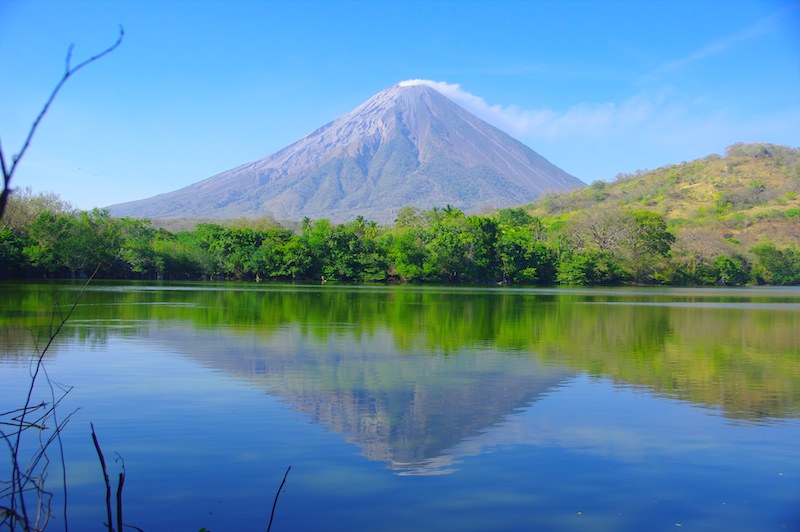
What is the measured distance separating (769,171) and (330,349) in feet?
438

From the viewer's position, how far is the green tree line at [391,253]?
53.6m

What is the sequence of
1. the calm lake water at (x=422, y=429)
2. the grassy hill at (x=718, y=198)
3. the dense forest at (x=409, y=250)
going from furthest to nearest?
the grassy hill at (x=718, y=198) → the dense forest at (x=409, y=250) → the calm lake water at (x=422, y=429)

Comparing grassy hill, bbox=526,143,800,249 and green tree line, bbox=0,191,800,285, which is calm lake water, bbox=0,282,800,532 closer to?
green tree line, bbox=0,191,800,285

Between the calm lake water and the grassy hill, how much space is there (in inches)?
2749

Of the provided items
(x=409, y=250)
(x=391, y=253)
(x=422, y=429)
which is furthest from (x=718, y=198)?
(x=422, y=429)

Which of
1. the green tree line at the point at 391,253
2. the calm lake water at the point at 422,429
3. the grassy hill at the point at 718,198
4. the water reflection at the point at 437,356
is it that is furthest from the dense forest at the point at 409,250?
the calm lake water at the point at 422,429

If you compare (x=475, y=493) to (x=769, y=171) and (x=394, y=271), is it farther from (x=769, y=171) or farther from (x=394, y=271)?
(x=769, y=171)

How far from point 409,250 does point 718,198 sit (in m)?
68.5

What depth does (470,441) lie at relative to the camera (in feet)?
24.4

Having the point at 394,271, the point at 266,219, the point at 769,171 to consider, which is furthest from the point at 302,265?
the point at 769,171

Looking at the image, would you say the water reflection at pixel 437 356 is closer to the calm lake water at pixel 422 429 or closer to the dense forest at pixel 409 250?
the calm lake water at pixel 422 429

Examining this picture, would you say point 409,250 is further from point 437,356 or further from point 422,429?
point 422,429

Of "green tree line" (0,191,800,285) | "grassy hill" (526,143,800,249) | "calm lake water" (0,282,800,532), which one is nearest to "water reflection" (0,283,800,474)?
"calm lake water" (0,282,800,532)

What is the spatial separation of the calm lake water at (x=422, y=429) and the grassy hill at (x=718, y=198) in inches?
2749
